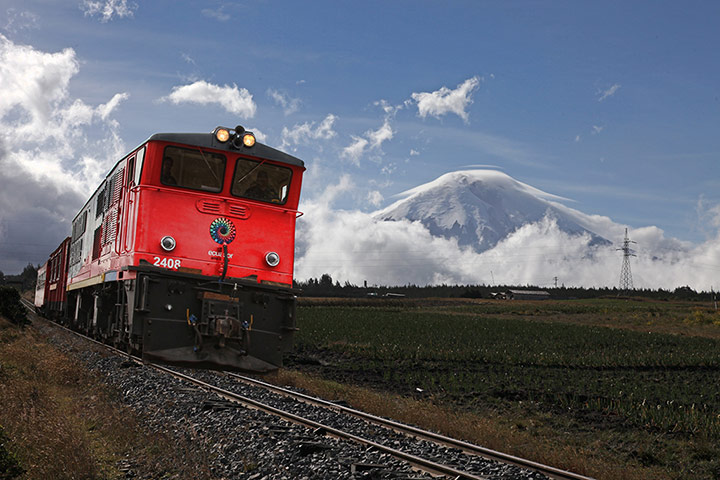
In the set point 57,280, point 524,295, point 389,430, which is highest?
point 524,295

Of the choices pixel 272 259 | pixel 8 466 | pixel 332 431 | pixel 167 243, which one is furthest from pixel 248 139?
pixel 8 466

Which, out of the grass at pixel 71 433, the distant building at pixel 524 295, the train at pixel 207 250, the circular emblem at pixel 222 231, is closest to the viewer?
the grass at pixel 71 433

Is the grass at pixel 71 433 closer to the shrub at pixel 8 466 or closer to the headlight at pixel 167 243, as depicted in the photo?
the shrub at pixel 8 466

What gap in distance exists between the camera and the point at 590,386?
1788 centimetres

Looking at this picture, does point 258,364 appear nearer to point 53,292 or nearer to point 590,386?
point 590,386

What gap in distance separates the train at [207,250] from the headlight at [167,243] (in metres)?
0.02

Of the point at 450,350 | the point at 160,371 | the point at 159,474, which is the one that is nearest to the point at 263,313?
the point at 160,371

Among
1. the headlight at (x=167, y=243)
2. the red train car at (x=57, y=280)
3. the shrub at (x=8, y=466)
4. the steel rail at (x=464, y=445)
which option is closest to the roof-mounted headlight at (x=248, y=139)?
the headlight at (x=167, y=243)

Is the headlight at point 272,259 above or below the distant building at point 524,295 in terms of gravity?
below

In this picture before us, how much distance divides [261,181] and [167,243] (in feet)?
7.09

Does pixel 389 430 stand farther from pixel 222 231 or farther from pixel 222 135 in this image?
pixel 222 135

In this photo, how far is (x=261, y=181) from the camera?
12133 millimetres

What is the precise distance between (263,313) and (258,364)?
934 mm

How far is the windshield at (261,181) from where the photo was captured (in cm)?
1183
